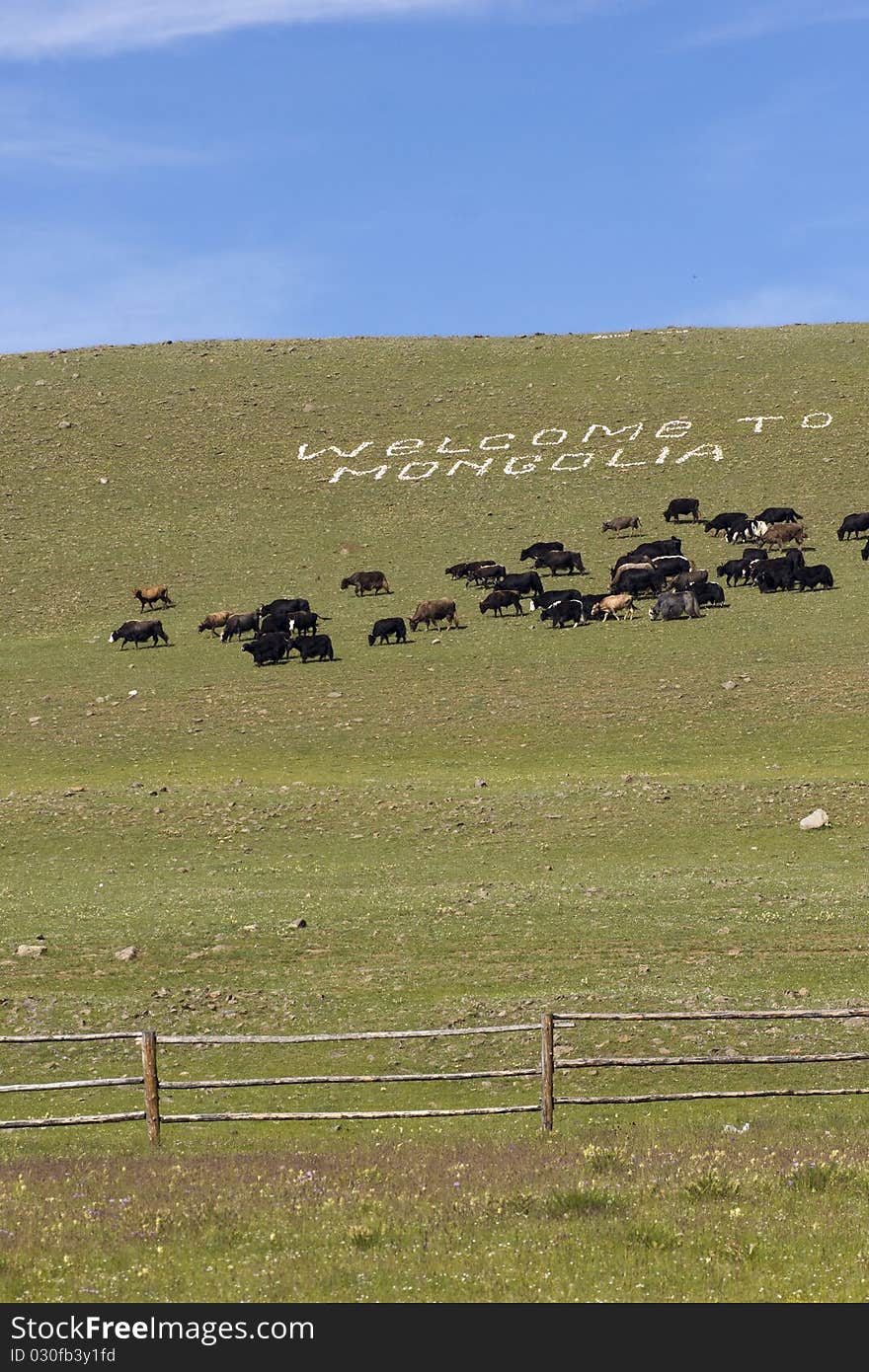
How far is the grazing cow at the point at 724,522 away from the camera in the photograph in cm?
6028

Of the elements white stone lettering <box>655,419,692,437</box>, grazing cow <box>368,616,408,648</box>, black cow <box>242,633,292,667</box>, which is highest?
white stone lettering <box>655,419,692,437</box>

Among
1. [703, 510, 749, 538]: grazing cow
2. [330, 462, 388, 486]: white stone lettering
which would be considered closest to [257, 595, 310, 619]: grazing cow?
[703, 510, 749, 538]: grazing cow

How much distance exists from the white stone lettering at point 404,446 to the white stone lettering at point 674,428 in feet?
41.5

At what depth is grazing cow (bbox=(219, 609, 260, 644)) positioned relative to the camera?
51.1 meters

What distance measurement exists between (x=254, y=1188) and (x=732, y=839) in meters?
18.7

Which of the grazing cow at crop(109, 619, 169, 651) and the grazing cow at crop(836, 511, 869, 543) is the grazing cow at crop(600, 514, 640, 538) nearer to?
the grazing cow at crop(836, 511, 869, 543)

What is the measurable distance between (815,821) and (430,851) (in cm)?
771

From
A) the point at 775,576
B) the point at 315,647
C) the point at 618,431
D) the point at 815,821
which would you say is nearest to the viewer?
the point at 815,821

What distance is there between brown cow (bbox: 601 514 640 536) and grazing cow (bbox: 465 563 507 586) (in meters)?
7.81

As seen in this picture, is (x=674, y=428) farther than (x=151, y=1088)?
Yes

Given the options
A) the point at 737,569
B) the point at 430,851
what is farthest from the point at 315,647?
the point at 430,851

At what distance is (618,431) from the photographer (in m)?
78.7

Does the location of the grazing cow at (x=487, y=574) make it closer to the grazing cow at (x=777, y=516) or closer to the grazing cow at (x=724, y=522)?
the grazing cow at (x=724, y=522)

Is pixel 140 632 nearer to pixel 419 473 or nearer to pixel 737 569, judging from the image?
pixel 737 569
